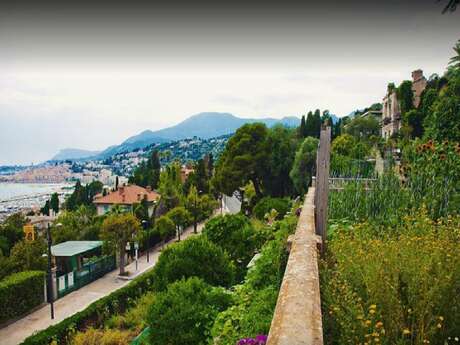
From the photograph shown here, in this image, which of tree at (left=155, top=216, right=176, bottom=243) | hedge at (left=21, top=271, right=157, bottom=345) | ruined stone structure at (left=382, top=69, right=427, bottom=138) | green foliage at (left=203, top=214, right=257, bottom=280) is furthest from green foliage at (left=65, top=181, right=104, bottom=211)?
green foliage at (left=203, top=214, right=257, bottom=280)

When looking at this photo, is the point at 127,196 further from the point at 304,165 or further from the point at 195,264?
the point at 195,264

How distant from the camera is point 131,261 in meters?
25.4

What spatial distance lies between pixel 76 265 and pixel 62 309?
684cm

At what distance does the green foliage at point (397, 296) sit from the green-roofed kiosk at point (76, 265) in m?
17.8

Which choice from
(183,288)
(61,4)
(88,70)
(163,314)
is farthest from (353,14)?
(88,70)

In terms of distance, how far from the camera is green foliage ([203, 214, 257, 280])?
12.7m

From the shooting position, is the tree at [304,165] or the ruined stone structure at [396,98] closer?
the tree at [304,165]

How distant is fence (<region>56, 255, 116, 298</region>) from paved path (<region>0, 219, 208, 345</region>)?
26 centimetres

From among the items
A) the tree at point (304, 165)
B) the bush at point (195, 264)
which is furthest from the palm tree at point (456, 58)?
the bush at point (195, 264)

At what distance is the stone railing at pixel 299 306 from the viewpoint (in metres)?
1.77

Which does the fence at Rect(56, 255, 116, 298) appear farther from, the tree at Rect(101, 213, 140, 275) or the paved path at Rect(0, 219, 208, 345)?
the tree at Rect(101, 213, 140, 275)

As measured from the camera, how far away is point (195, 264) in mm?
9758

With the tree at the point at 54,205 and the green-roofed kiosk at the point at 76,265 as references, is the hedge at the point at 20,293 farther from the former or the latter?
the tree at the point at 54,205

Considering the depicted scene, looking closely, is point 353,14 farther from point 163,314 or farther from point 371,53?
point 163,314
